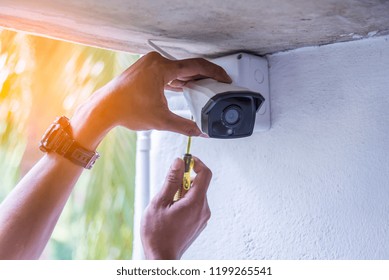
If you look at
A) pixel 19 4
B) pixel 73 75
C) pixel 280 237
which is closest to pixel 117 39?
pixel 19 4

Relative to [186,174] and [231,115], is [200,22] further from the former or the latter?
[186,174]

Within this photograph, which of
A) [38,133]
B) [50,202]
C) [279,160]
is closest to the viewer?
[50,202]

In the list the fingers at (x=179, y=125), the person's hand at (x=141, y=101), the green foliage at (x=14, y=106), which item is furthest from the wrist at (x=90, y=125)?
the green foliage at (x=14, y=106)

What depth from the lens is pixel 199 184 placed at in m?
0.86

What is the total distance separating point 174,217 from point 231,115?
0.20 meters

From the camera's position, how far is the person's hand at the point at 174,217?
0.80 metres

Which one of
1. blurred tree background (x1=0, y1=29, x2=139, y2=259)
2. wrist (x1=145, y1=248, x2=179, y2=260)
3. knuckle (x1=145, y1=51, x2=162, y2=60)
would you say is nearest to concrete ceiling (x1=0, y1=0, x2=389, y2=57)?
knuckle (x1=145, y1=51, x2=162, y2=60)

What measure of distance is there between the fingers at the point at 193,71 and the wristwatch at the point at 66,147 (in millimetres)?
197

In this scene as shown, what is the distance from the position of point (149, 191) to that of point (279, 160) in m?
0.42

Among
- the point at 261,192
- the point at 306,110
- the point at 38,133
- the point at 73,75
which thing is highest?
the point at 73,75

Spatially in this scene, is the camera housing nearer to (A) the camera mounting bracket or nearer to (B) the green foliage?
(A) the camera mounting bracket

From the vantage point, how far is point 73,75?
1.82m

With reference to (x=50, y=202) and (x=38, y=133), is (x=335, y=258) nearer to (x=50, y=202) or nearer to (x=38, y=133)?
(x=50, y=202)

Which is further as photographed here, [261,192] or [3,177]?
[3,177]
